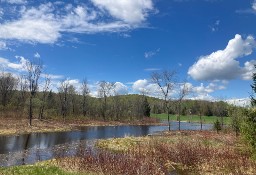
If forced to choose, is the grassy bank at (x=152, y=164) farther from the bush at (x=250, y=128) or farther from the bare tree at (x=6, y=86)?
the bare tree at (x=6, y=86)

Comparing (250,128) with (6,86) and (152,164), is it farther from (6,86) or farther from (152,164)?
(6,86)

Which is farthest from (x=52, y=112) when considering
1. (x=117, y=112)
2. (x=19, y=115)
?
(x=117, y=112)

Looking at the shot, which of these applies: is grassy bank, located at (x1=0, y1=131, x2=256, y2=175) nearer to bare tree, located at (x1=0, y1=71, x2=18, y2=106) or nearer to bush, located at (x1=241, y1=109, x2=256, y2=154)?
bush, located at (x1=241, y1=109, x2=256, y2=154)

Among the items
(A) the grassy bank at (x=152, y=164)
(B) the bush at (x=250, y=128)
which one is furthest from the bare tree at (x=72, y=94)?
(B) the bush at (x=250, y=128)

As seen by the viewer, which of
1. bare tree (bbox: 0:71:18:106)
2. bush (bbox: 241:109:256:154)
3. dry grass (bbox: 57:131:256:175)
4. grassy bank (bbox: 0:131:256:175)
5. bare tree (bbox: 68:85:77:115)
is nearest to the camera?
grassy bank (bbox: 0:131:256:175)

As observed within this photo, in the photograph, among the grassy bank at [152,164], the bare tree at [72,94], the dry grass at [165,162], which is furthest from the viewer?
the bare tree at [72,94]

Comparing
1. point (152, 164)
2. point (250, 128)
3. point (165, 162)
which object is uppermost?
point (250, 128)

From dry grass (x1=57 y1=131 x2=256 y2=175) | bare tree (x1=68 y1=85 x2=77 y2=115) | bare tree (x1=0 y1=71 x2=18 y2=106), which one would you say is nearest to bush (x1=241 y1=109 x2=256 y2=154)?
dry grass (x1=57 y1=131 x2=256 y2=175)

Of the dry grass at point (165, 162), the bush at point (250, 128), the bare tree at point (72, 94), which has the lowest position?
the dry grass at point (165, 162)

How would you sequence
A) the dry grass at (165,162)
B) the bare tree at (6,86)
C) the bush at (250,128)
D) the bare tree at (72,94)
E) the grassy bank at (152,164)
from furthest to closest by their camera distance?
the bare tree at (72,94), the bare tree at (6,86), the bush at (250,128), the dry grass at (165,162), the grassy bank at (152,164)

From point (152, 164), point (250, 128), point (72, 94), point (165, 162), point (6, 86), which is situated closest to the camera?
point (250, 128)

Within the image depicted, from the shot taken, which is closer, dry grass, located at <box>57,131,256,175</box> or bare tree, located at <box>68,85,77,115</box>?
dry grass, located at <box>57,131,256,175</box>

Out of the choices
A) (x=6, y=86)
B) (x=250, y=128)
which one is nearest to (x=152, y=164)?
(x=250, y=128)

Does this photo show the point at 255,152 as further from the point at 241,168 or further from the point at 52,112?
the point at 52,112
